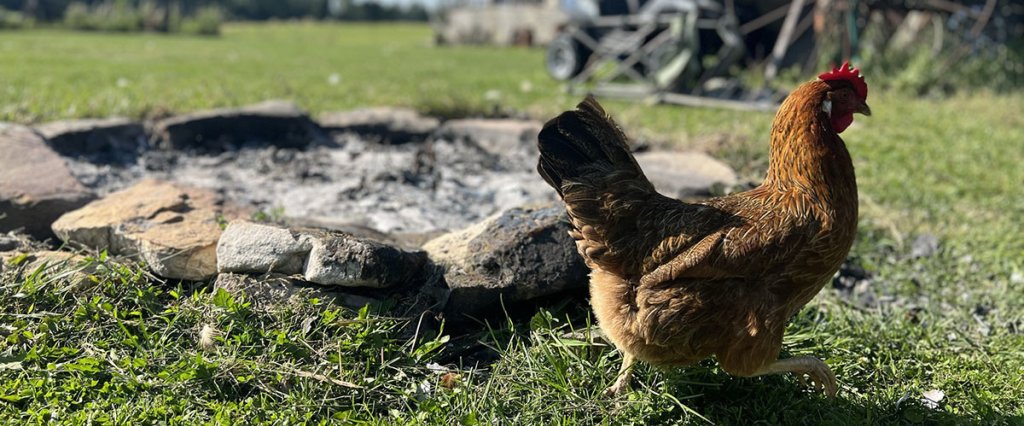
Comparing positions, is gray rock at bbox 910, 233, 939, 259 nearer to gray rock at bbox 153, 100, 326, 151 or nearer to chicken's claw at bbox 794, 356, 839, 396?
chicken's claw at bbox 794, 356, 839, 396

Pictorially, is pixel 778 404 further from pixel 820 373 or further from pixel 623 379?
pixel 623 379

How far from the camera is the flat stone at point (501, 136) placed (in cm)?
527

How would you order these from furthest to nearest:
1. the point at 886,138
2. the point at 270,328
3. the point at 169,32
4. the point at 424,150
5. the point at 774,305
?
the point at 169,32, the point at 886,138, the point at 424,150, the point at 270,328, the point at 774,305

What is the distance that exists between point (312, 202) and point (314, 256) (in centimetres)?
154

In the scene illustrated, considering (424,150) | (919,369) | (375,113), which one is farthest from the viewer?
(375,113)

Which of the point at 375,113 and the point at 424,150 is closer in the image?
the point at 424,150

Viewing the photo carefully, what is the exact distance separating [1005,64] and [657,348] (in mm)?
9303

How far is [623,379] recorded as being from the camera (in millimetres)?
2494

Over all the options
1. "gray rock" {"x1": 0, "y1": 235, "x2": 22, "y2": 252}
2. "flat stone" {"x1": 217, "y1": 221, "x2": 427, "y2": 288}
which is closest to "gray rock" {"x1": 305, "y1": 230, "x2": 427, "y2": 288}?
"flat stone" {"x1": 217, "y1": 221, "x2": 427, "y2": 288}

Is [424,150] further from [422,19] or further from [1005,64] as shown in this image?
[422,19]

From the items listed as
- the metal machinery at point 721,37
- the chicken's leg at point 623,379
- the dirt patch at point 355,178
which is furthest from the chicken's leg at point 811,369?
the metal machinery at point 721,37

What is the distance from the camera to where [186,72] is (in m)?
9.40

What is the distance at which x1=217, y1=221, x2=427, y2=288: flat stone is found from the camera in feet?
8.54

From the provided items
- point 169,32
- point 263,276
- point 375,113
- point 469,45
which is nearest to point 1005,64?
point 375,113
